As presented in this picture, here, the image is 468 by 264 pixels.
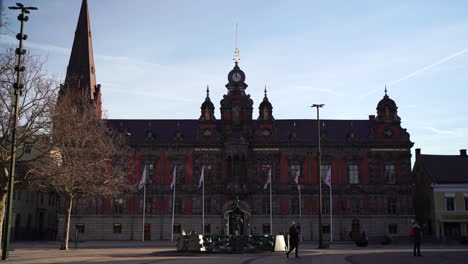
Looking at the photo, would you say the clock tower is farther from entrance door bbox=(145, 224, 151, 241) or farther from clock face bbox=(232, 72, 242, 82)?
entrance door bbox=(145, 224, 151, 241)

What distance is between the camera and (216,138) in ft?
226

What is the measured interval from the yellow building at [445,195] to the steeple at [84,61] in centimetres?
4392

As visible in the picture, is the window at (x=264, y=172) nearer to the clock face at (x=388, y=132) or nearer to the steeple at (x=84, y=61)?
the clock face at (x=388, y=132)

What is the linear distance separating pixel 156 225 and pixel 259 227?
507 inches

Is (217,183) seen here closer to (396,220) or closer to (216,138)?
(216,138)

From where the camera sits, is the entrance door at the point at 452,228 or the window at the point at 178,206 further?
the window at the point at 178,206

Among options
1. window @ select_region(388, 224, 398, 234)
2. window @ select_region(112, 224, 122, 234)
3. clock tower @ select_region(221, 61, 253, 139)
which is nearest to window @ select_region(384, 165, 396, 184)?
window @ select_region(388, 224, 398, 234)

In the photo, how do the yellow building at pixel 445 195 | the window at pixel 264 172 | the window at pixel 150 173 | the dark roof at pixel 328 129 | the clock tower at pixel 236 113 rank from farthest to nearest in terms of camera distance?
the dark roof at pixel 328 129
the clock tower at pixel 236 113
the window at pixel 150 173
the window at pixel 264 172
the yellow building at pixel 445 195

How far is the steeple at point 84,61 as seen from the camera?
2815 inches

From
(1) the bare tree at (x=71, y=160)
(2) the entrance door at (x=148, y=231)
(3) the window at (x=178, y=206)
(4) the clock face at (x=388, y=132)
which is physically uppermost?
(4) the clock face at (x=388, y=132)

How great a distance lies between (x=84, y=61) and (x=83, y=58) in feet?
1.55

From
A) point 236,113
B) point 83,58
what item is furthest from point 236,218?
point 83,58

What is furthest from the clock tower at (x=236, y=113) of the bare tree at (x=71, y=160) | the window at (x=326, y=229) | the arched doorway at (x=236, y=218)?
the bare tree at (x=71, y=160)

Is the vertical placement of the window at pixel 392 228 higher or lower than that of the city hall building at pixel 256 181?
lower
